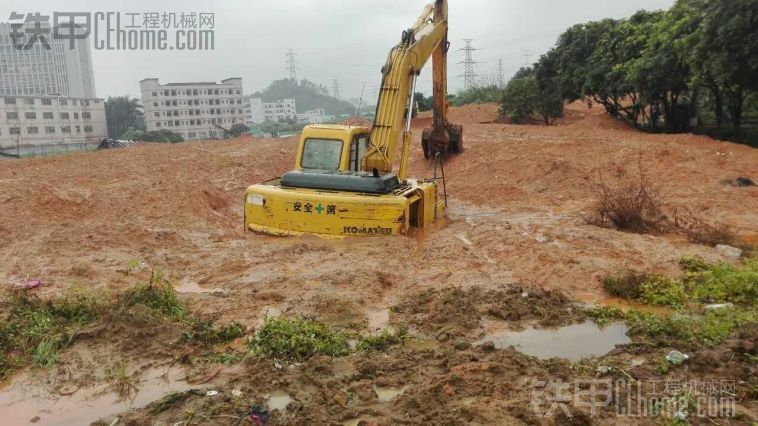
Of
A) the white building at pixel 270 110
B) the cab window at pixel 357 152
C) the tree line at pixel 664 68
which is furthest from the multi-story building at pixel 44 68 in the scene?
the cab window at pixel 357 152

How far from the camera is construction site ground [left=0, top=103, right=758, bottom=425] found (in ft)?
13.5

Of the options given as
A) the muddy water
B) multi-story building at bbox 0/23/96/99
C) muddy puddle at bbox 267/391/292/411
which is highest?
multi-story building at bbox 0/23/96/99

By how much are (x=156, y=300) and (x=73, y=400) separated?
1605 mm

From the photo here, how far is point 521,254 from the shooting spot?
316 inches

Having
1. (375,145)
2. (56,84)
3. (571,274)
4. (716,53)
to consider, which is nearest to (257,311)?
(571,274)

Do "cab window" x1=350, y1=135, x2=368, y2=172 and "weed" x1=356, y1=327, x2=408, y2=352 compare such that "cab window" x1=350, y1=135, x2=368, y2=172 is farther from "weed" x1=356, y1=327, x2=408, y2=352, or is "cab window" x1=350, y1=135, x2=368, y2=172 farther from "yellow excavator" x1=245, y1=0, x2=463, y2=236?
"weed" x1=356, y1=327, x2=408, y2=352

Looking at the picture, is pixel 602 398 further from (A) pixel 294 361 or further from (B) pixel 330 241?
(B) pixel 330 241

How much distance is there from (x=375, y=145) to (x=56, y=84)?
63676 mm

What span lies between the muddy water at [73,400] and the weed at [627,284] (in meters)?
4.65

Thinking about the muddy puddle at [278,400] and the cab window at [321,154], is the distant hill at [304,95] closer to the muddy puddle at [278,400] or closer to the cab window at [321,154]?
the cab window at [321,154]

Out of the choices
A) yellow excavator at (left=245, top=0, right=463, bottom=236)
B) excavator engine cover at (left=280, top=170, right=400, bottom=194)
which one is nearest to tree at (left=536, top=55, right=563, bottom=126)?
yellow excavator at (left=245, top=0, right=463, bottom=236)

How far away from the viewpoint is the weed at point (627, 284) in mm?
6348

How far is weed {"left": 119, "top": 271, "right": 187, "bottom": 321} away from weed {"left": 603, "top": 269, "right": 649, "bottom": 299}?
15.3 feet

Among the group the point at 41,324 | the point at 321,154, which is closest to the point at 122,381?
the point at 41,324
